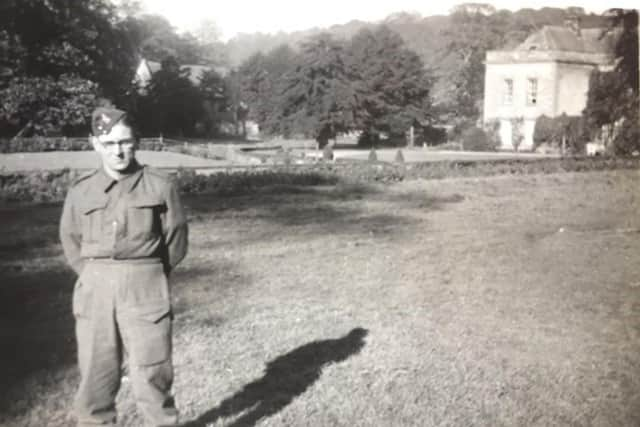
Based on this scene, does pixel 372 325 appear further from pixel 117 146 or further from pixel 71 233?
pixel 117 146

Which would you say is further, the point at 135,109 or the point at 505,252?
the point at 135,109

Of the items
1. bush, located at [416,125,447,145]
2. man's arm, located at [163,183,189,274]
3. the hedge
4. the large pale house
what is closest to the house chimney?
the large pale house

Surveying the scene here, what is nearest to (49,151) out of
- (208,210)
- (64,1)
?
(64,1)

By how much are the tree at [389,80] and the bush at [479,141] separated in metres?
8.23

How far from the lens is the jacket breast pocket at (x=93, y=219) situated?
4242mm

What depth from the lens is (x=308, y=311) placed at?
8.42 metres

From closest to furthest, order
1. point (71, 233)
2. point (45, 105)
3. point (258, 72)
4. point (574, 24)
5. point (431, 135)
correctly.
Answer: point (71, 233) < point (45, 105) < point (574, 24) < point (431, 135) < point (258, 72)

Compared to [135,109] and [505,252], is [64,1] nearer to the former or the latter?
[135,109]

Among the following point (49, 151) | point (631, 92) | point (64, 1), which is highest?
point (64, 1)

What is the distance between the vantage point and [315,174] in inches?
961

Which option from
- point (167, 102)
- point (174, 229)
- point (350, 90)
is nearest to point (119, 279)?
point (174, 229)

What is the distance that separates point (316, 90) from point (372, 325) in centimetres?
4438

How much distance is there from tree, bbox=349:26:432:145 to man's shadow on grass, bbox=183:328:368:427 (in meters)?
51.8

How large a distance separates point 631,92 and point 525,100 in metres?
36.9
